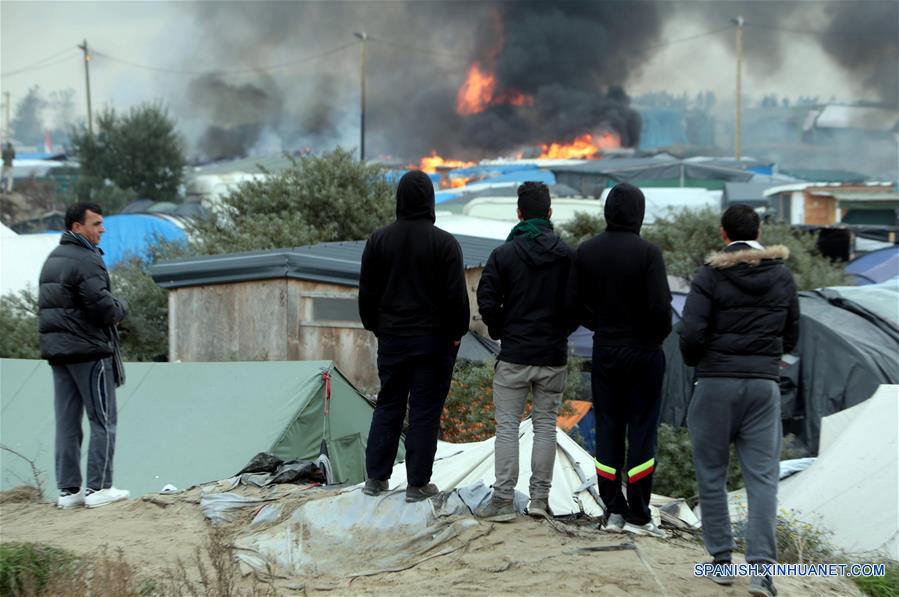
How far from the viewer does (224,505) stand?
242 inches

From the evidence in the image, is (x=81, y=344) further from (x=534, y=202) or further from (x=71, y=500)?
(x=534, y=202)

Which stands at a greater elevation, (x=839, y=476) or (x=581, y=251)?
(x=581, y=251)

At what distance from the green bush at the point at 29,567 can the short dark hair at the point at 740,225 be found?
3.66 metres

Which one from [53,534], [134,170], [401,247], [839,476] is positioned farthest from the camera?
[134,170]

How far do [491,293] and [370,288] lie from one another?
2.27 ft

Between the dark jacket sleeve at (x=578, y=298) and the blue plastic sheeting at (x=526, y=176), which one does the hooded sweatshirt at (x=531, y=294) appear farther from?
the blue plastic sheeting at (x=526, y=176)

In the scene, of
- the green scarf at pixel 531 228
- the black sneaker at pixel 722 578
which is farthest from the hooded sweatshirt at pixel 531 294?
the black sneaker at pixel 722 578

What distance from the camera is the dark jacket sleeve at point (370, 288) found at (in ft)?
18.2

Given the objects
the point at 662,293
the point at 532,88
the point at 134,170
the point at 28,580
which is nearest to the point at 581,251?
the point at 662,293

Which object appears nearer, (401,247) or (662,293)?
(662,293)

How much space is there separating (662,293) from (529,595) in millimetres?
1688

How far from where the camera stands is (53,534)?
593 centimetres

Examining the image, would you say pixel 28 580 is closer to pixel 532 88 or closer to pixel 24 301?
pixel 24 301

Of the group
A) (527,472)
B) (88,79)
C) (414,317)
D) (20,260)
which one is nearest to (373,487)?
(414,317)
